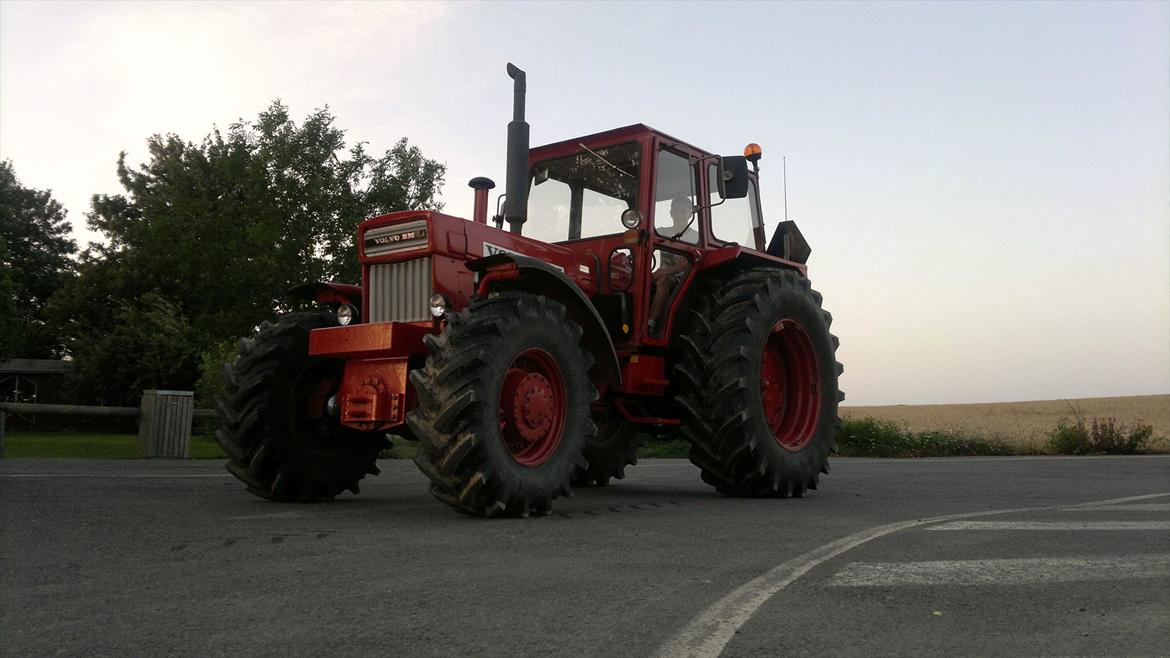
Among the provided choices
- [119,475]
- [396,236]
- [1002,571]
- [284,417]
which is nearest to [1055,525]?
[1002,571]

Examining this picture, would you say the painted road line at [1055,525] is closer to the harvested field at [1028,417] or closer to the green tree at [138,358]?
the harvested field at [1028,417]

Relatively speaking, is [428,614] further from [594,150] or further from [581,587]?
[594,150]

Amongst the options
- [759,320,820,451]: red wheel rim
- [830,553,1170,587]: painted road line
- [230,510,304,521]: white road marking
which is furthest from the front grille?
[830,553,1170,587]: painted road line

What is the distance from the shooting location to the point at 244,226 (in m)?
30.9

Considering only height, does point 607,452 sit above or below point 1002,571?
above

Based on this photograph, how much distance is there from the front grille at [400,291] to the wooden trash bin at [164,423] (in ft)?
23.2

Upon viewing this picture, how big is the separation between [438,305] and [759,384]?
2916 millimetres

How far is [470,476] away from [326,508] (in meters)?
1.45

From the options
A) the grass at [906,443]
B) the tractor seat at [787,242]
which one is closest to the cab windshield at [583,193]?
the tractor seat at [787,242]

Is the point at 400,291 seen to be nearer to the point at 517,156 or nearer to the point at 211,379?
the point at 517,156

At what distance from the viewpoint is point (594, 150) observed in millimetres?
8328

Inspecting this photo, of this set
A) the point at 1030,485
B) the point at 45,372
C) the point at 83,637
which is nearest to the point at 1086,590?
the point at 83,637

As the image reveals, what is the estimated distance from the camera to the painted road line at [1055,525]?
18.5ft

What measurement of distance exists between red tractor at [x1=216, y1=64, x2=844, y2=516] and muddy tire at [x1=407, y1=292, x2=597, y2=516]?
13 millimetres
